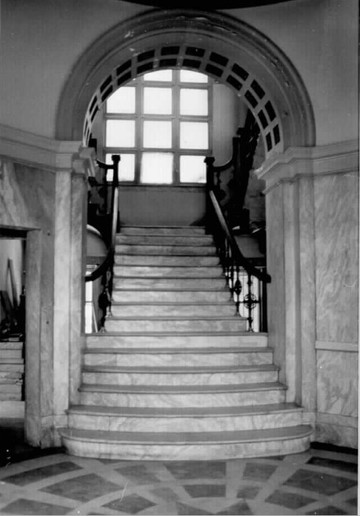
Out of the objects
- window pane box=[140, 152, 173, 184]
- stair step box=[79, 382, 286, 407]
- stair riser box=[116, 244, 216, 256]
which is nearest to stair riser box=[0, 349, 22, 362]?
stair riser box=[116, 244, 216, 256]

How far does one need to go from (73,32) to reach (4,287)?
6290mm

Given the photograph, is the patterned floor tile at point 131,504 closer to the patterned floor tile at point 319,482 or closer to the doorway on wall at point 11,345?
the patterned floor tile at point 319,482

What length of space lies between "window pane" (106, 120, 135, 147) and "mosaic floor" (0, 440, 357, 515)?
721 cm

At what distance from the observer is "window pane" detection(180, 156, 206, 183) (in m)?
11.5

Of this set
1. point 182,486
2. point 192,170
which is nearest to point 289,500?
point 182,486

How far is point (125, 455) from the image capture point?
5.23 metres

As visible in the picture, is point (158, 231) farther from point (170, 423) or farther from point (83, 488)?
point (83, 488)

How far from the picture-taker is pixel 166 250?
29.5 feet

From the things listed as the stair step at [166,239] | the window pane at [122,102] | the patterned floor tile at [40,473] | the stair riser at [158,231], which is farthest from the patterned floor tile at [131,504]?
the window pane at [122,102]

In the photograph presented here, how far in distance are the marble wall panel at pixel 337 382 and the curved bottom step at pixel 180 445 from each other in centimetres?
57

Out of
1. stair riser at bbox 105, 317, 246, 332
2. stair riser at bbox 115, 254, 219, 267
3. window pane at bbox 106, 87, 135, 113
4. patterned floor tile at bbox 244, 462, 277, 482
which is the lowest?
patterned floor tile at bbox 244, 462, 277, 482

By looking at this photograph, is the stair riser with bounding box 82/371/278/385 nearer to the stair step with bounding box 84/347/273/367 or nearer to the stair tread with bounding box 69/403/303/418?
the stair step with bounding box 84/347/273/367

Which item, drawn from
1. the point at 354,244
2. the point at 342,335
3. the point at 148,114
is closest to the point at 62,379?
the point at 342,335

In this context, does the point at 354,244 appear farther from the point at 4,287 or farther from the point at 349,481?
the point at 4,287
